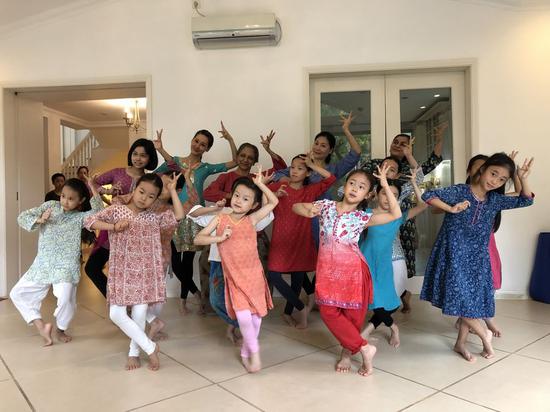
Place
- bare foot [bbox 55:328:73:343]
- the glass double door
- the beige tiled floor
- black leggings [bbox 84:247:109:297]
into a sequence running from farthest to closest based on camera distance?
1. the glass double door
2. black leggings [bbox 84:247:109:297]
3. bare foot [bbox 55:328:73:343]
4. the beige tiled floor

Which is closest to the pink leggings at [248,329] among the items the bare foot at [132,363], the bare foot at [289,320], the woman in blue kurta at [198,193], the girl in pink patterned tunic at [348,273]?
the girl in pink patterned tunic at [348,273]

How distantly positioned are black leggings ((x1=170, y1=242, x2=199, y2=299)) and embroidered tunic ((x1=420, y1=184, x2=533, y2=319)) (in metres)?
1.91

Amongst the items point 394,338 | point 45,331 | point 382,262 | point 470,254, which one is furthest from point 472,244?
point 45,331

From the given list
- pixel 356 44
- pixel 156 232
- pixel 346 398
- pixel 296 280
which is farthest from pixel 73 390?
pixel 356 44

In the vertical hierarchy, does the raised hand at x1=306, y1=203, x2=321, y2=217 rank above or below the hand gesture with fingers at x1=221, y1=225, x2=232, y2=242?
above

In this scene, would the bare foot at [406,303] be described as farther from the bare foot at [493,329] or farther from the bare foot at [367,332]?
the bare foot at [367,332]

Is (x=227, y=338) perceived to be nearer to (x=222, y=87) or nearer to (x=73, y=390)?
(x=73, y=390)

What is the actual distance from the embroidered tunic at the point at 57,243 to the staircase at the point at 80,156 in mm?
7018

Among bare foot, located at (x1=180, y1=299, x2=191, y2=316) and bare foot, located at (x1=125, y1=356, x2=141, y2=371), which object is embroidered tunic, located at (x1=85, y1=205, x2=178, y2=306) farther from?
bare foot, located at (x1=180, y1=299, x2=191, y2=316)

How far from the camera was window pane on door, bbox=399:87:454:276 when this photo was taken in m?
3.90

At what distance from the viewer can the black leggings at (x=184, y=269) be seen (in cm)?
331

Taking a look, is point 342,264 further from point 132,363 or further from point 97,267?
point 97,267

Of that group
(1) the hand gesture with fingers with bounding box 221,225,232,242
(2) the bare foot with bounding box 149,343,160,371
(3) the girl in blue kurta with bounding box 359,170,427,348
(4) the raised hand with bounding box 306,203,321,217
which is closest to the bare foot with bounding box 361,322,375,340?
(3) the girl in blue kurta with bounding box 359,170,427,348

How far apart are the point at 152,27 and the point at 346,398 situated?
3707 mm
